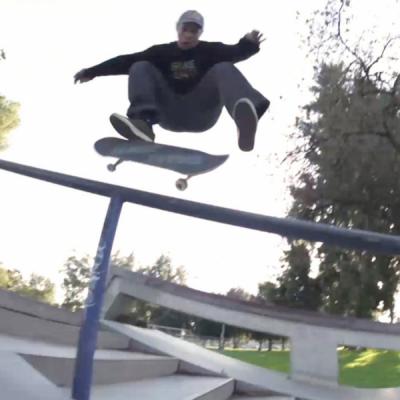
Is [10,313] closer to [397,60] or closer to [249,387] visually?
[249,387]

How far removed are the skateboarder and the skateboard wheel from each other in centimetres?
27

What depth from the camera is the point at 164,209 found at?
5.91ft

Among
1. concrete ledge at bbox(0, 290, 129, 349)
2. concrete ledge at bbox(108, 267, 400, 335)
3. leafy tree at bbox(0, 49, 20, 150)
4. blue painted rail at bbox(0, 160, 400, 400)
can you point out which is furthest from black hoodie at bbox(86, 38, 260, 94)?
leafy tree at bbox(0, 49, 20, 150)

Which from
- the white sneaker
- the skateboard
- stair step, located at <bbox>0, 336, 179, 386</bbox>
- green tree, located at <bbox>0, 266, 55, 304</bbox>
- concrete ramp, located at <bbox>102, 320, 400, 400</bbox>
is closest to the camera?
stair step, located at <bbox>0, 336, 179, 386</bbox>

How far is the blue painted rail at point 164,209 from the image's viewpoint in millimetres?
1398

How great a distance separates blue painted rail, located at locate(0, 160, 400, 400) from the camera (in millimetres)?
1398

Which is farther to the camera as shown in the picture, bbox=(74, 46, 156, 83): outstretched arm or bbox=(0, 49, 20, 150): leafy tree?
bbox=(0, 49, 20, 150): leafy tree

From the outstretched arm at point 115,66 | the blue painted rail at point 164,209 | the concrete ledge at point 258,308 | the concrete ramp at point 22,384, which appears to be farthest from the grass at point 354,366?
the concrete ramp at point 22,384

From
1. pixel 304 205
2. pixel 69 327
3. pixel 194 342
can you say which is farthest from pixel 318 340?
pixel 304 205

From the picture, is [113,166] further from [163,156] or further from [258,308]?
[258,308]

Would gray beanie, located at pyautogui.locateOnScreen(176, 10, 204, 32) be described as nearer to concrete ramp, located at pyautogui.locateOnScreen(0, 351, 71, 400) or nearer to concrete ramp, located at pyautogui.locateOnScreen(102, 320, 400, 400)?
concrete ramp, located at pyautogui.locateOnScreen(0, 351, 71, 400)

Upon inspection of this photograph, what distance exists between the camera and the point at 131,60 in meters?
3.05

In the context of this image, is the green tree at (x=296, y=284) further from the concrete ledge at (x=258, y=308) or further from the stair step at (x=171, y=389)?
the stair step at (x=171, y=389)

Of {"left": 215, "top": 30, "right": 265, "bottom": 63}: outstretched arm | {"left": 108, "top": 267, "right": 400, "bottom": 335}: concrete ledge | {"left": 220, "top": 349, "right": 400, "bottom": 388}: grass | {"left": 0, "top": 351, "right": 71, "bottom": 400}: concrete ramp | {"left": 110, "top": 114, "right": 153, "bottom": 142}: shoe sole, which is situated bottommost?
{"left": 220, "top": 349, "right": 400, "bottom": 388}: grass
